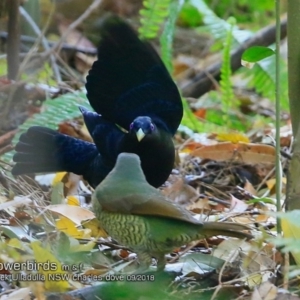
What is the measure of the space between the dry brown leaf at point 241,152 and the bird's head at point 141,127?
2.75 ft

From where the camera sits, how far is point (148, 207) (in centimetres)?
241

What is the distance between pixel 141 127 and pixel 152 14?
1.93 metres

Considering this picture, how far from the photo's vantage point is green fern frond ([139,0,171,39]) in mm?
5172

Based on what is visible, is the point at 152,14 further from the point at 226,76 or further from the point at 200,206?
the point at 200,206

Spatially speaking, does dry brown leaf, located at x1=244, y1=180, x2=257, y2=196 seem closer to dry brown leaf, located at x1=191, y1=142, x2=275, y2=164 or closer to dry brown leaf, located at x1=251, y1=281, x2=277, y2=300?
dry brown leaf, located at x1=191, y1=142, x2=275, y2=164

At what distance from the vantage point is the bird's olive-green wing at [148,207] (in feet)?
7.87

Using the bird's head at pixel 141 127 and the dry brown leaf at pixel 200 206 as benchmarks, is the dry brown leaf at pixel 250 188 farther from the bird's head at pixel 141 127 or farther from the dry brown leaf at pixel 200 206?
the bird's head at pixel 141 127

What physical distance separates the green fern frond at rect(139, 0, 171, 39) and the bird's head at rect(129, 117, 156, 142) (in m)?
1.69

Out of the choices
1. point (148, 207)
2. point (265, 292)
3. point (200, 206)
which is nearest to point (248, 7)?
point (200, 206)

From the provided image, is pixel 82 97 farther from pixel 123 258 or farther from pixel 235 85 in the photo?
pixel 235 85

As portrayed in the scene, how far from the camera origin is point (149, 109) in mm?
3867

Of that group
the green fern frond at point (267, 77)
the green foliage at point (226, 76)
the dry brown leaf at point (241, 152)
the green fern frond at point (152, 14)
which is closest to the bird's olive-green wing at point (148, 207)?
the dry brown leaf at point (241, 152)

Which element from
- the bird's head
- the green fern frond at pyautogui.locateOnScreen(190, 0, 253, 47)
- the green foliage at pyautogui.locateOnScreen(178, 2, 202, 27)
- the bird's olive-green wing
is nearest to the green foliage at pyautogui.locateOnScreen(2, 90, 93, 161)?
the bird's head

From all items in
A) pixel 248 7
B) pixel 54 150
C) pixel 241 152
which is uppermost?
pixel 248 7
